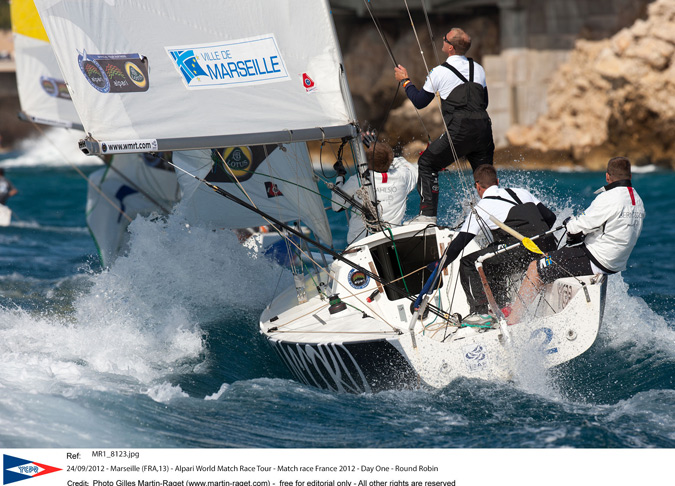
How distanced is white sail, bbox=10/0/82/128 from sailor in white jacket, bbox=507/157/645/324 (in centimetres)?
753

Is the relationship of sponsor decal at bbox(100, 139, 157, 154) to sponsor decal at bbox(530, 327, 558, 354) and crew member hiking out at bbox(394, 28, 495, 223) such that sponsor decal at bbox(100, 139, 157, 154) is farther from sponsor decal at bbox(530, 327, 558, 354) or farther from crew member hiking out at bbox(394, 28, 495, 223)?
sponsor decal at bbox(530, 327, 558, 354)

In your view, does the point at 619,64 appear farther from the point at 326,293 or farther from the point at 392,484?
the point at 392,484

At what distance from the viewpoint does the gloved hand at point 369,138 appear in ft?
20.9

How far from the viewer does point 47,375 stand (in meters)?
5.33

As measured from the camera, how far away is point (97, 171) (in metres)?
10.9

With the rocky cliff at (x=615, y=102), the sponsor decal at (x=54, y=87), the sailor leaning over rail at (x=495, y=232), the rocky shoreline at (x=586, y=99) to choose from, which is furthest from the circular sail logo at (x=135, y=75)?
the rocky cliff at (x=615, y=102)

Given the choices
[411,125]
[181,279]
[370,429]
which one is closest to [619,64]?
[411,125]

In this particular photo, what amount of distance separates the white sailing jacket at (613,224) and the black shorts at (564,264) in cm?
7

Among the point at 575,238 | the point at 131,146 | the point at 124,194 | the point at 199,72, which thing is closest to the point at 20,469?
the point at 131,146

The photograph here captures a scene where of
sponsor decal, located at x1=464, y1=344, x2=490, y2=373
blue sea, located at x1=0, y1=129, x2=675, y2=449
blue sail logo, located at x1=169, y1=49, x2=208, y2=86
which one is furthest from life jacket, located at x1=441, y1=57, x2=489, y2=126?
sponsor decal, located at x1=464, y1=344, x2=490, y2=373

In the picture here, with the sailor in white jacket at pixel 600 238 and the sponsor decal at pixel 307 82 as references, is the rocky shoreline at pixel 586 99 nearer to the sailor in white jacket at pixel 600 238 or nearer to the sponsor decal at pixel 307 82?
the sponsor decal at pixel 307 82

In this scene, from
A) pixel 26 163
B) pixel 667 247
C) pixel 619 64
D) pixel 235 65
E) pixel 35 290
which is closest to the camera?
pixel 235 65

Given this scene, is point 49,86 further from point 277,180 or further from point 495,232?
point 495,232

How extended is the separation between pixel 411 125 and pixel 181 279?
16034mm
